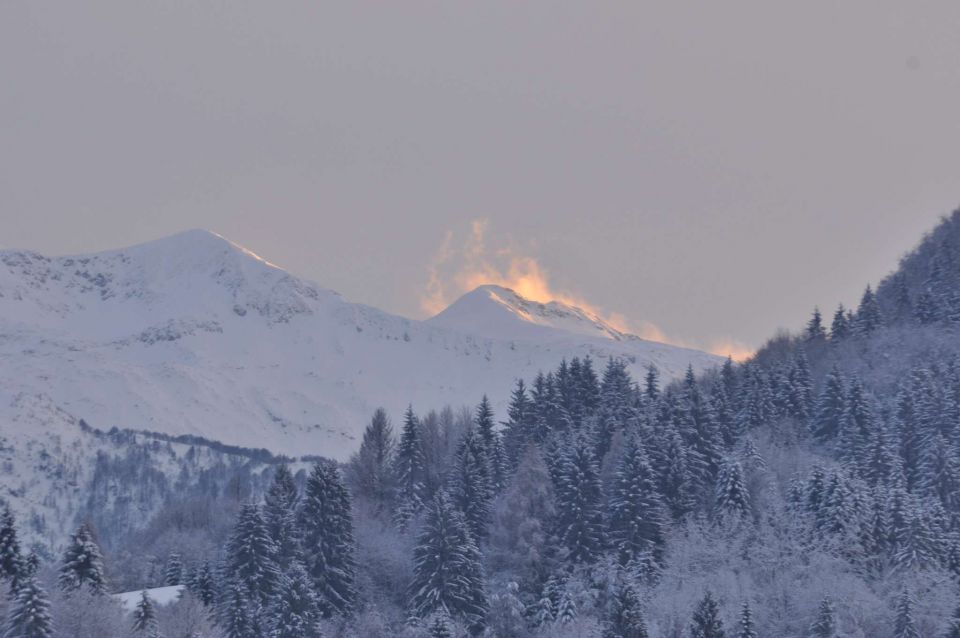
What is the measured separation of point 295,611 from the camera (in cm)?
9044

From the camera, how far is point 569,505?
108 meters

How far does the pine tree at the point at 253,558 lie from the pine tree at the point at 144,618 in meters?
9.21

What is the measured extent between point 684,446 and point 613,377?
2203cm

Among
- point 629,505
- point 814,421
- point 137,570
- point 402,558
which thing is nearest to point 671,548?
point 629,505

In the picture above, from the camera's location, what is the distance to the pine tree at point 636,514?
4173 inches

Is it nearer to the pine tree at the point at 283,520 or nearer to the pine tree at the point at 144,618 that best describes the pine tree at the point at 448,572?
the pine tree at the point at 283,520

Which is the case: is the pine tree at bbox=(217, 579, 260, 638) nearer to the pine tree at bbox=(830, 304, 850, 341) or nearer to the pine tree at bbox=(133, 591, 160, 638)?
the pine tree at bbox=(133, 591, 160, 638)

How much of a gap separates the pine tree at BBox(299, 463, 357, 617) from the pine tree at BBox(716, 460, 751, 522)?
30230mm

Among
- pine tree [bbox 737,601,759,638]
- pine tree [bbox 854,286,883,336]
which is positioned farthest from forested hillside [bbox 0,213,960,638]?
pine tree [bbox 854,286,883,336]

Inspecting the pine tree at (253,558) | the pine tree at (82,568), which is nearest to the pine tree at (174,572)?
the pine tree at (253,558)

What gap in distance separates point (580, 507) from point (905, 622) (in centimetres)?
3009

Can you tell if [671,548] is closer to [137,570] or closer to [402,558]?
[402,558]

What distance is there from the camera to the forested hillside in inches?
3575

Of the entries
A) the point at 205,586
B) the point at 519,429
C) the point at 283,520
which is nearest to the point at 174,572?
the point at 205,586
